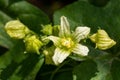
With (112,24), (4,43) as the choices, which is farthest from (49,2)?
(112,24)

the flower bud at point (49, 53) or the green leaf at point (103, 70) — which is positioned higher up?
the flower bud at point (49, 53)

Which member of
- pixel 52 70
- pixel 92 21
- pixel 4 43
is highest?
pixel 92 21

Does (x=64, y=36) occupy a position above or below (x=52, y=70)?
above

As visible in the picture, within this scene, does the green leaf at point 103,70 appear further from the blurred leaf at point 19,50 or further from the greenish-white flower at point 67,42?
the blurred leaf at point 19,50

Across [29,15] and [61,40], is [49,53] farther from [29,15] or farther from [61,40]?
[29,15]

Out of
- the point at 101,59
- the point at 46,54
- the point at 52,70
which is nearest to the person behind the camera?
the point at 46,54

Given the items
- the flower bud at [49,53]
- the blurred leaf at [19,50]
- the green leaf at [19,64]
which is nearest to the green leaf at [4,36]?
the blurred leaf at [19,50]

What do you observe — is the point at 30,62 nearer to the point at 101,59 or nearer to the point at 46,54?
the point at 46,54

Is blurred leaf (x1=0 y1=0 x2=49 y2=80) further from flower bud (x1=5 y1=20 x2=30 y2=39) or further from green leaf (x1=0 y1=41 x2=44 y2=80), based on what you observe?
flower bud (x1=5 y1=20 x2=30 y2=39)

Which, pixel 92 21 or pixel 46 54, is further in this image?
pixel 92 21
